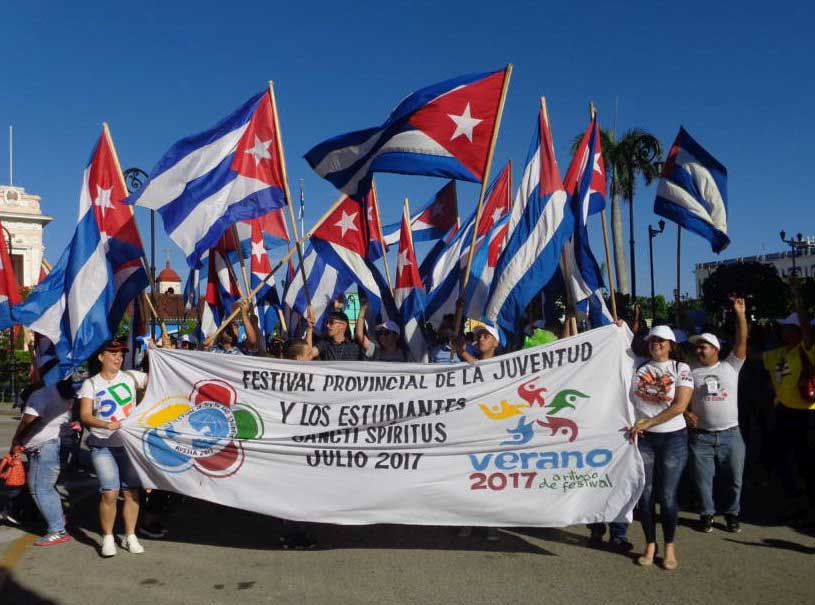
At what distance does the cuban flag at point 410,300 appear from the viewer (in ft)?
23.9

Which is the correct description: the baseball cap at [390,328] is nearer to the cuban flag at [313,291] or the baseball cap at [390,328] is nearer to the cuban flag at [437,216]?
the cuban flag at [313,291]

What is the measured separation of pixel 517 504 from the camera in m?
5.38

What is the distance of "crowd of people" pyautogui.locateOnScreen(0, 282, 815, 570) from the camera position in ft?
17.2

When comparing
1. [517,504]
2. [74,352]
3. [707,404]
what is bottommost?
[517,504]

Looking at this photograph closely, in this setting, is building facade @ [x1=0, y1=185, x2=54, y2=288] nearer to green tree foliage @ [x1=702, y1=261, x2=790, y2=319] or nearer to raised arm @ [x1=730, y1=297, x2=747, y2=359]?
green tree foliage @ [x1=702, y1=261, x2=790, y2=319]

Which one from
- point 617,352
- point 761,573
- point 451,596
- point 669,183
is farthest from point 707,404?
point 669,183

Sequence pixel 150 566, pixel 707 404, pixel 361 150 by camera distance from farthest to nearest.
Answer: pixel 361 150
pixel 707 404
pixel 150 566

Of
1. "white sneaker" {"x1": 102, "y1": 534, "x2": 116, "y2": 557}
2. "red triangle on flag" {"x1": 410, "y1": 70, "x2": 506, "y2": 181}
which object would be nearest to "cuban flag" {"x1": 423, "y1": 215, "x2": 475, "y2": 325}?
"red triangle on flag" {"x1": 410, "y1": 70, "x2": 506, "y2": 181}

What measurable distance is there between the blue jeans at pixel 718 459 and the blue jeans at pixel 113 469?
4493 millimetres

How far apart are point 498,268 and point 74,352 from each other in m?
3.84

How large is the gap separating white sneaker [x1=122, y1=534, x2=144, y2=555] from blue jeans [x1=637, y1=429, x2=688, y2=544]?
3.79m

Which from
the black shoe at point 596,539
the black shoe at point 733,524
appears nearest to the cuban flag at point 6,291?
the black shoe at point 596,539

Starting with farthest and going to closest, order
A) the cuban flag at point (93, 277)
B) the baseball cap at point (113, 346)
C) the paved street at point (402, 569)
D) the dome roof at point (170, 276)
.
Result: the dome roof at point (170, 276) < the cuban flag at point (93, 277) < the baseball cap at point (113, 346) < the paved street at point (402, 569)

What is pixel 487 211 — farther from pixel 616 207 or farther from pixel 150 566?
pixel 616 207
